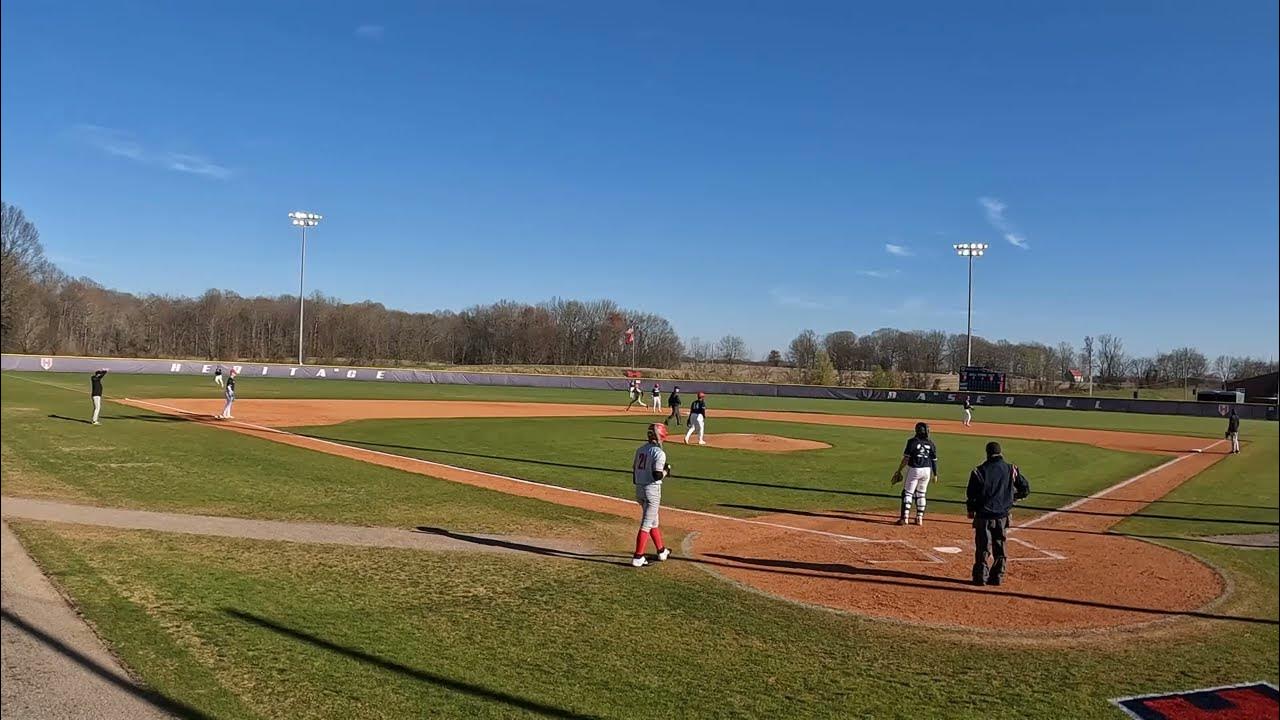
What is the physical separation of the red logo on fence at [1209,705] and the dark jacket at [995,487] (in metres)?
3.46

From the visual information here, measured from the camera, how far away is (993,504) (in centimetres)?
1038

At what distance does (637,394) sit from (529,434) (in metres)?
18.7

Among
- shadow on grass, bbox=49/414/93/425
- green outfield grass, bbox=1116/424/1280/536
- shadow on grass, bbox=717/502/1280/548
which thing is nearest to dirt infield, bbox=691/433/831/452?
shadow on grass, bbox=717/502/1280/548

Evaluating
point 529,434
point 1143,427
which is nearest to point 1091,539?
point 529,434

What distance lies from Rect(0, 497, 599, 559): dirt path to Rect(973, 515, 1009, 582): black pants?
5.59 m

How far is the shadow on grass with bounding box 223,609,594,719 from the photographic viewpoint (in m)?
5.98

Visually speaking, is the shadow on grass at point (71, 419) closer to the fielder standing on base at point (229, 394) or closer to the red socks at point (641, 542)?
the fielder standing on base at point (229, 394)

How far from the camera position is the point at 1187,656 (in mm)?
7953

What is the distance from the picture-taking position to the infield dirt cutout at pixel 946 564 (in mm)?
9453

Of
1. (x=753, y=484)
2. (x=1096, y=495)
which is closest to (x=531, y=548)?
(x=753, y=484)

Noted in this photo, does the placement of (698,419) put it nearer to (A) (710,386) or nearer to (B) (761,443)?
(B) (761,443)

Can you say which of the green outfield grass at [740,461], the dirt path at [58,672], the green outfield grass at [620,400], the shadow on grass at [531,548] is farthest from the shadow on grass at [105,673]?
the green outfield grass at [620,400]

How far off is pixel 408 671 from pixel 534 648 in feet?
3.96

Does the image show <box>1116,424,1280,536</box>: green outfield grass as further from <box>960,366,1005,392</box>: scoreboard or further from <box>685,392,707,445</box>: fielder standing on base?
<box>685,392,707,445</box>: fielder standing on base
